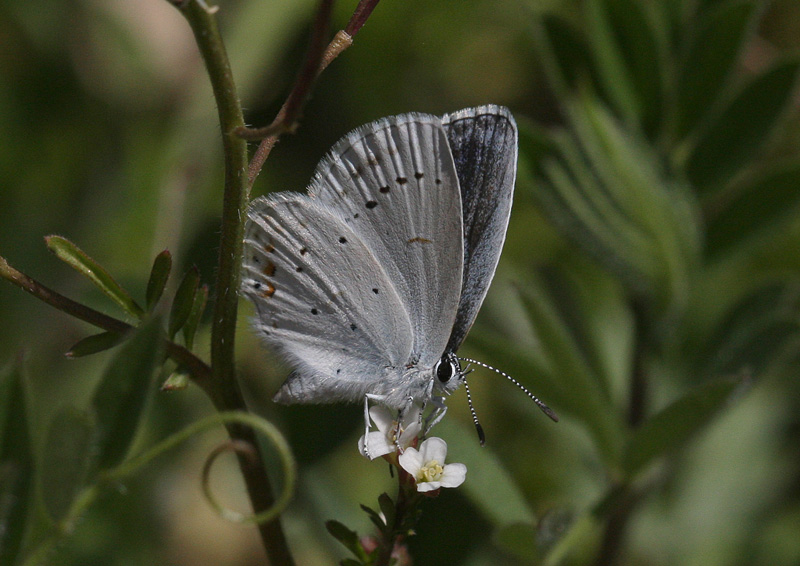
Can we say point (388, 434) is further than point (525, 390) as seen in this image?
No

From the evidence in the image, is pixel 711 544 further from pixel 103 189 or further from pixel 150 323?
pixel 103 189

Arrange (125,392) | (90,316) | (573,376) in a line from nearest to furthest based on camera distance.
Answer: (125,392)
(90,316)
(573,376)

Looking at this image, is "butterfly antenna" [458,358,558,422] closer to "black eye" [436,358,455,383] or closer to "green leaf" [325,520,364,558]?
"black eye" [436,358,455,383]

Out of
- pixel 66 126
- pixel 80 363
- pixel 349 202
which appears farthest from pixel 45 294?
pixel 66 126

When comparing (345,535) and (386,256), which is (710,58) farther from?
(345,535)

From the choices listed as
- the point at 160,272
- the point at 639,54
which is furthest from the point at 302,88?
the point at 639,54

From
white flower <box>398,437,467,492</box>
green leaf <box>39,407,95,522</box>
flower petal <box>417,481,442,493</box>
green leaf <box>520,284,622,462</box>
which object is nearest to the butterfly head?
green leaf <box>520,284,622,462</box>

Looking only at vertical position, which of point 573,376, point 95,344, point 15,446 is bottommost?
point 573,376

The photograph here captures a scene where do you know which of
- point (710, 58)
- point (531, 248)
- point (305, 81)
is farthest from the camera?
point (531, 248)
